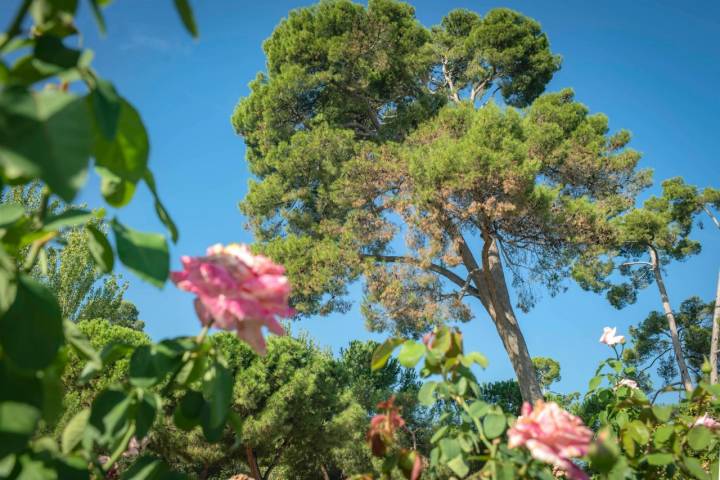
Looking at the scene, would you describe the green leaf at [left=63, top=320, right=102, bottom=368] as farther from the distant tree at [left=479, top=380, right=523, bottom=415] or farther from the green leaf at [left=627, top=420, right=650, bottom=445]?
the distant tree at [left=479, top=380, right=523, bottom=415]

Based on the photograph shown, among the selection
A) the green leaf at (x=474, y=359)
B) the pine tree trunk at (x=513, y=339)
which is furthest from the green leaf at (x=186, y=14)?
the pine tree trunk at (x=513, y=339)

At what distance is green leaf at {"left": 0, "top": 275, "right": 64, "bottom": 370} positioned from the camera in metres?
0.41

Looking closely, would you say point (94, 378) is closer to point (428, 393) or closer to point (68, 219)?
point (428, 393)

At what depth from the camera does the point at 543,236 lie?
27.6ft

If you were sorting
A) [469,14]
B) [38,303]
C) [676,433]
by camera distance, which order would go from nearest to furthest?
1. [38,303]
2. [676,433]
3. [469,14]

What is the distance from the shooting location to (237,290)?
600mm

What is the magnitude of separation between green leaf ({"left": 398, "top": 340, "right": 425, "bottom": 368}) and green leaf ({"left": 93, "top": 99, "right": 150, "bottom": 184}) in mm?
498

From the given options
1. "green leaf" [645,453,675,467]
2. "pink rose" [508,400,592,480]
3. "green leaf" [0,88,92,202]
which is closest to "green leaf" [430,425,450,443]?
"pink rose" [508,400,592,480]

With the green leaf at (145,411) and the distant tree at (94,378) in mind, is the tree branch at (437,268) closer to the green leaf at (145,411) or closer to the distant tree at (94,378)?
the distant tree at (94,378)

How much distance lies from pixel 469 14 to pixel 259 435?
9034 mm

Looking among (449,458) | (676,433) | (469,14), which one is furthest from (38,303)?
(469,14)

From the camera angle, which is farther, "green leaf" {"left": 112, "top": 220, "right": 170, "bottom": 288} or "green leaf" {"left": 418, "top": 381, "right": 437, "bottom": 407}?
"green leaf" {"left": 418, "top": 381, "right": 437, "bottom": 407}

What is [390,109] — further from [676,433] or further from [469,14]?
[676,433]

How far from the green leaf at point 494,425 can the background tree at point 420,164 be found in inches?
261
